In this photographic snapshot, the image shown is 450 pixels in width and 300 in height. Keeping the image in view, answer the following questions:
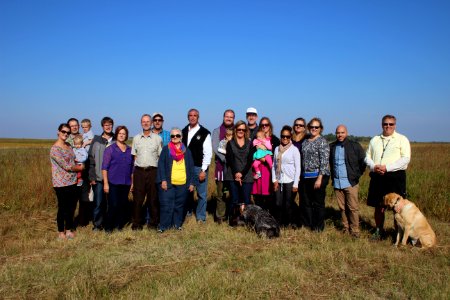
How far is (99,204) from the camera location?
21.5 feet

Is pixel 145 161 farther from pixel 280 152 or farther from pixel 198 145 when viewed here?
pixel 280 152

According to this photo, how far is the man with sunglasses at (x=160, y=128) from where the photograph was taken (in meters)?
6.72

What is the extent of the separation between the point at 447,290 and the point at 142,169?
4.95 m

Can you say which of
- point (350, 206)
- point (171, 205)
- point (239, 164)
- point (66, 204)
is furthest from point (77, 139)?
point (350, 206)

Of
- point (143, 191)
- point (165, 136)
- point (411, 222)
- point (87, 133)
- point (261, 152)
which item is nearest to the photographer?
point (411, 222)

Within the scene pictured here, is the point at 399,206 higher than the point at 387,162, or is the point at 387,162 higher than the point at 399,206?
the point at 387,162

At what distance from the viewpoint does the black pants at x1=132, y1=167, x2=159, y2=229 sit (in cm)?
645

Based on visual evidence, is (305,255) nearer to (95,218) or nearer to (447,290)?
(447,290)

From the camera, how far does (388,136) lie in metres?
5.78

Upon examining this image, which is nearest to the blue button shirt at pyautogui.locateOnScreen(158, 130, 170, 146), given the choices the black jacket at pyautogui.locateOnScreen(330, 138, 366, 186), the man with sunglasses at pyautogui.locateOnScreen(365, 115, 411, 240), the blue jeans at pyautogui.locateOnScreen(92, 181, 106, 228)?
the blue jeans at pyautogui.locateOnScreen(92, 181, 106, 228)

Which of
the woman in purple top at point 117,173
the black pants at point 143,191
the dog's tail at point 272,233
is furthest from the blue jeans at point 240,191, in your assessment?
the woman in purple top at point 117,173

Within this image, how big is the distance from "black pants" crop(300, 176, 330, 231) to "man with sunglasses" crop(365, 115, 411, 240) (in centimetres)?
83

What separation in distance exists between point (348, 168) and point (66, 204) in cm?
494

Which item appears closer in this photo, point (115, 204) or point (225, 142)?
point (115, 204)
